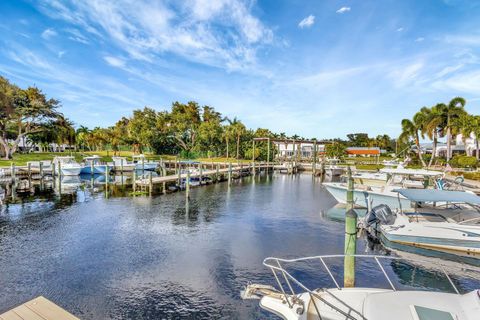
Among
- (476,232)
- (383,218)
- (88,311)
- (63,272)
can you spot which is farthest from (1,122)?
(476,232)

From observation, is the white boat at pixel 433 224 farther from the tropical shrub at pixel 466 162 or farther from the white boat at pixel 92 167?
the white boat at pixel 92 167

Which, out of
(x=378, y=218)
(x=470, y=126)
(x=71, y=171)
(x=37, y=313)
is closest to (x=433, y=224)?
(x=378, y=218)

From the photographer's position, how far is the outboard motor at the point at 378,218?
49.4 ft

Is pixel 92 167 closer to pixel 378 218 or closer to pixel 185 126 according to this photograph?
pixel 185 126

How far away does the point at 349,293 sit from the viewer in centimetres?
650

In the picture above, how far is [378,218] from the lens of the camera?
15148mm

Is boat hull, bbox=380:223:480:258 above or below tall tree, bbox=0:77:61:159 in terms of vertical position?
below

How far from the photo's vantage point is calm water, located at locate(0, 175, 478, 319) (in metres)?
9.20

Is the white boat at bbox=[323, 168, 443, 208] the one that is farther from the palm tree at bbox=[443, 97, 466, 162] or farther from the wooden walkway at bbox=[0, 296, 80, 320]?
the palm tree at bbox=[443, 97, 466, 162]

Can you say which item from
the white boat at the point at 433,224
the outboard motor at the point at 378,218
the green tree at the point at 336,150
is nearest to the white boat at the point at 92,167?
the outboard motor at the point at 378,218

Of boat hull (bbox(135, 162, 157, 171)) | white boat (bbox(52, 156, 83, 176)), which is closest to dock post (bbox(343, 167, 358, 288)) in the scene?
white boat (bbox(52, 156, 83, 176))

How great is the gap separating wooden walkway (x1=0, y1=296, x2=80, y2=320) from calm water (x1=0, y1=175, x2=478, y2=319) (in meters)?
2.37

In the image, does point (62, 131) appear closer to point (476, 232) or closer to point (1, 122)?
point (1, 122)

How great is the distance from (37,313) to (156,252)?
7.20m
